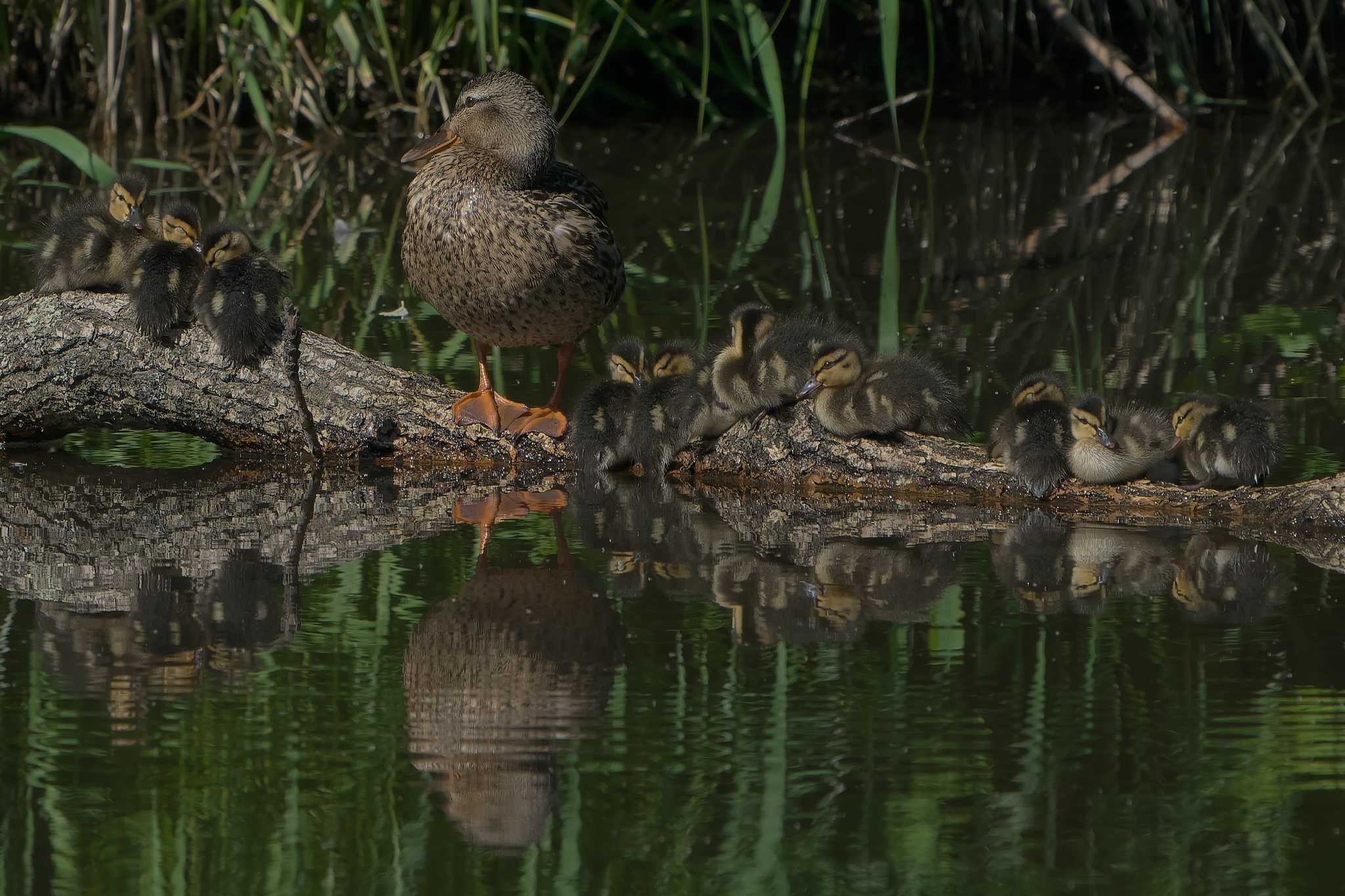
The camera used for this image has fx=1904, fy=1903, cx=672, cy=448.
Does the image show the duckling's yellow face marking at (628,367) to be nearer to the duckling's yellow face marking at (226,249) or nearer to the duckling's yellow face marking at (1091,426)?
the duckling's yellow face marking at (226,249)

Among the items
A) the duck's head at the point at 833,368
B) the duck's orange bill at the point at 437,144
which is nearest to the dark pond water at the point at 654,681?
the duck's head at the point at 833,368

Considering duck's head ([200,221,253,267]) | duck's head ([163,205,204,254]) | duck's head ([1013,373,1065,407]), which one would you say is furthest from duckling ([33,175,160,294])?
duck's head ([1013,373,1065,407])

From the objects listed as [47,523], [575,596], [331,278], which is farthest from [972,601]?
[331,278]

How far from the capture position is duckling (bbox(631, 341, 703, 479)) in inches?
207

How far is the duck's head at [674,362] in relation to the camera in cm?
537

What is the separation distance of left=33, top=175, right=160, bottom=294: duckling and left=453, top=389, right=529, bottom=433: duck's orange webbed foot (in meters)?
1.03

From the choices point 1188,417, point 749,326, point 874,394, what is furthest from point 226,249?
point 1188,417

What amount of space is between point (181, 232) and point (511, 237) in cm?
94

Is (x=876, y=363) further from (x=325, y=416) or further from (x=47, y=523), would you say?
(x=47, y=523)

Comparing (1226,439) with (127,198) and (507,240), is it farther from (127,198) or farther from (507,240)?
(127,198)

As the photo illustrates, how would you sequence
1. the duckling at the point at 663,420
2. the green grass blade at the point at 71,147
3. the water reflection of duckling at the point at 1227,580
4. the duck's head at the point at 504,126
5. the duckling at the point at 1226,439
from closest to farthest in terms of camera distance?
the water reflection of duckling at the point at 1227,580
the duckling at the point at 1226,439
the duckling at the point at 663,420
the duck's head at the point at 504,126
the green grass blade at the point at 71,147

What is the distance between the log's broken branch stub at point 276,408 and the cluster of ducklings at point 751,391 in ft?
0.29

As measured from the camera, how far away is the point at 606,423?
208 inches

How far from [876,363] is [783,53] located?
811 cm
